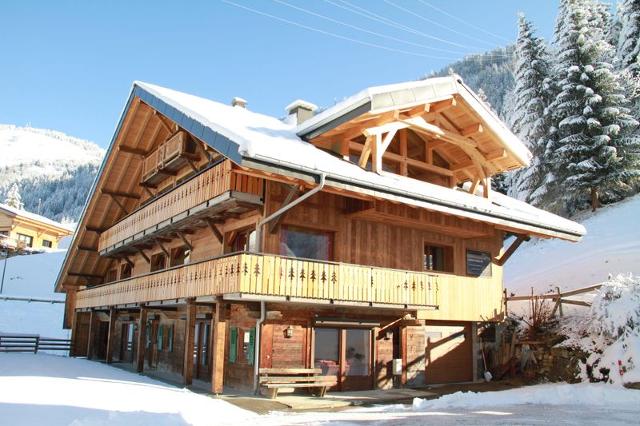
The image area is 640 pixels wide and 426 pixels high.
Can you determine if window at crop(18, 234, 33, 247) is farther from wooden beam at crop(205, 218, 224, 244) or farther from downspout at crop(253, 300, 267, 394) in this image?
downspout at crop(253, 300, 267, 394)

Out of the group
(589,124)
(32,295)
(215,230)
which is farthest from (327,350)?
(32,295)

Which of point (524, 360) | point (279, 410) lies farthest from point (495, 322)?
point (279, 410)

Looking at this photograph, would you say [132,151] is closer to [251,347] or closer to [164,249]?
[164,249]

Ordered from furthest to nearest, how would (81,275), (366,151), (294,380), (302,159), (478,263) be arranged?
(81,275), (478,263), (366,151), (294,380), (302,159)

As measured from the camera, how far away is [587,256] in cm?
2473

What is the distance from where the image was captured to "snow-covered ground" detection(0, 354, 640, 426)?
10.1m

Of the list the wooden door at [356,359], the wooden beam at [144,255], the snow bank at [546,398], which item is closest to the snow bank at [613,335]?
the snow bank at [546,398]

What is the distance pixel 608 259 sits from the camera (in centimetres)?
2339

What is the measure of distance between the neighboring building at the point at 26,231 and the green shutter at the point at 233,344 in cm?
4795

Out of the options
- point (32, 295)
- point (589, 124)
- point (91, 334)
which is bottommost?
point (91, 334)

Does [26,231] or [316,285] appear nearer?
[316,285]

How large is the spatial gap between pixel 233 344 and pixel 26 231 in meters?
55.0

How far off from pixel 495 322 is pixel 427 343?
3325mm

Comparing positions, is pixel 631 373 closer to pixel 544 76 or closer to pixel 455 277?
pixel 455 277
